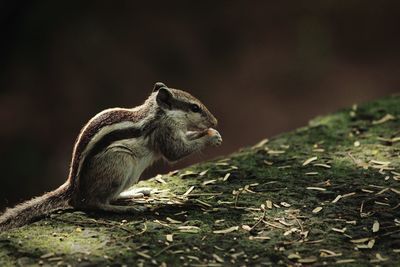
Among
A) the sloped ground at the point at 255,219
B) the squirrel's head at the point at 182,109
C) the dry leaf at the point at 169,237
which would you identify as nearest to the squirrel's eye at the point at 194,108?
the squirrel's head at the point at 182,109

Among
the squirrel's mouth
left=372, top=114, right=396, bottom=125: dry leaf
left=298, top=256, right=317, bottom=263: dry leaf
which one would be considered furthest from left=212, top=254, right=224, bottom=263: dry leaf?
left=372, top=114, right=396, bottom=125: dry leaf

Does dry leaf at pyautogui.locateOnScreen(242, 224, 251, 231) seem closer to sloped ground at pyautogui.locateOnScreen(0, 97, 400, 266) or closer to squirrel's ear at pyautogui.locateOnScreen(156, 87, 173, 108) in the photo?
sloped ground at pyautogui.locateOnScreen(0, 97, 400, 266)

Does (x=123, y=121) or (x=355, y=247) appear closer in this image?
(x=355, y=247)

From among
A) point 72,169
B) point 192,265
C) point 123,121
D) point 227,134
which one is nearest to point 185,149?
point 123,121

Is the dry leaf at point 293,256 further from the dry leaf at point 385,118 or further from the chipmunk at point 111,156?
the dry leaf at point 385,118

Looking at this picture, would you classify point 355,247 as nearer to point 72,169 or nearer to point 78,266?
point 78,266

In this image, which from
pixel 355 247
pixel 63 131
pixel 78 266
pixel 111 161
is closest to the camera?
pixel 78 266

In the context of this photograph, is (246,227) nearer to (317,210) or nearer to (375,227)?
(317,210)
